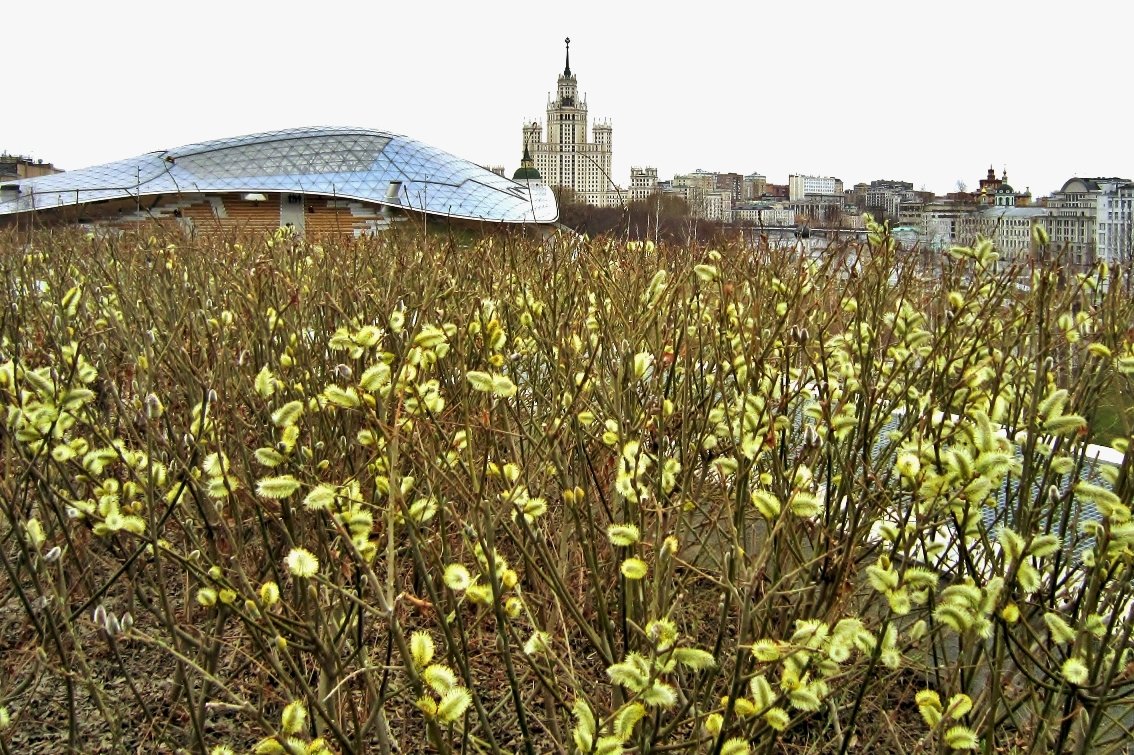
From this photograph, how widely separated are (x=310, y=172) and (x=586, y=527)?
1378 inches

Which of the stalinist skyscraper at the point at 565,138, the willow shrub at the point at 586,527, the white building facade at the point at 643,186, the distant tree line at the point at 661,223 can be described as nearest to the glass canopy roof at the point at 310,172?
the white building facade at the point at 643,186

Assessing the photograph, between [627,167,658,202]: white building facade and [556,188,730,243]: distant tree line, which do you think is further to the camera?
[627,167,658,202]: white building facade

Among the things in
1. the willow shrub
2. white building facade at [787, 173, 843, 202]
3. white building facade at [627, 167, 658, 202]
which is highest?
white building facade at [787, 173, 843, 202]

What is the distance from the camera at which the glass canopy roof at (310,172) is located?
33500 millimetres

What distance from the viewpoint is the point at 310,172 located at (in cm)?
3509

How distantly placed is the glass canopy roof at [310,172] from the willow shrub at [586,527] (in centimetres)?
3023

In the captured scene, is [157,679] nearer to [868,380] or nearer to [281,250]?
[868,380]

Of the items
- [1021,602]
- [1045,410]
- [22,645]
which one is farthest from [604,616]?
[22,645]

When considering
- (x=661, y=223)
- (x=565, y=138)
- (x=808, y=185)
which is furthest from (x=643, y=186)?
(x=808, y=185)

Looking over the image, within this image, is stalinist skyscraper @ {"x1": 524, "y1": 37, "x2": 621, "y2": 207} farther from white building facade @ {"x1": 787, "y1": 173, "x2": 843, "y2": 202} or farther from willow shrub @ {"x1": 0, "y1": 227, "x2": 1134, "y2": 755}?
willow shrub @ {"x1": 0, "y1": 227, "x2": 1134, "y2": 755}

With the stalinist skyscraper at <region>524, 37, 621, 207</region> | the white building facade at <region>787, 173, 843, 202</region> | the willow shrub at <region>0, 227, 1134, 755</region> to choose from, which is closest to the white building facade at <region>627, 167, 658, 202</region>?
the willow shrub at <region>0, 227, 1134, 755</region>

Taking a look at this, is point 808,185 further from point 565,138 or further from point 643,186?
point 643,186

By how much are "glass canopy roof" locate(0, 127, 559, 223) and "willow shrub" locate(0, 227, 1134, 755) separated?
30.2 m

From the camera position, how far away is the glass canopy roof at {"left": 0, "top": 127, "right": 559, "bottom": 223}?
33.5m
